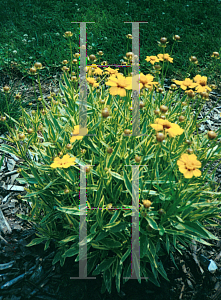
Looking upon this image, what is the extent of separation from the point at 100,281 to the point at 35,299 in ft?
1.39

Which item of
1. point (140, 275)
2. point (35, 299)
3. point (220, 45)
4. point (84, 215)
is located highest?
point (220, 45)

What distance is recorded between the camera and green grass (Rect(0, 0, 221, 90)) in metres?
3.89

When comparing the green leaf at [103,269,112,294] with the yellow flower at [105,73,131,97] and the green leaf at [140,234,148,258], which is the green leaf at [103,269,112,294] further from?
the yellow flower at [105,73,131,97]

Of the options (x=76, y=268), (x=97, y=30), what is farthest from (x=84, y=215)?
(x=97, y=30)

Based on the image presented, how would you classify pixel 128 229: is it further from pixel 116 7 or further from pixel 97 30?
pixel 116 7

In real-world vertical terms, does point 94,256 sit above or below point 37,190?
below

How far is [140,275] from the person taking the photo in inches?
64.5

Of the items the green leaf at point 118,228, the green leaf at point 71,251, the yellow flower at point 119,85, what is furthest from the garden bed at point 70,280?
the yellow flower at point 119,85

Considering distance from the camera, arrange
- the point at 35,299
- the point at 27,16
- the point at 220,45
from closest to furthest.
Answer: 1. the point at 35,299
2. the point at 220,45
3. the point at 27,16

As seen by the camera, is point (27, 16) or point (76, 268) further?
point (27, 16)

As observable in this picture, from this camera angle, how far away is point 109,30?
14.9 ft

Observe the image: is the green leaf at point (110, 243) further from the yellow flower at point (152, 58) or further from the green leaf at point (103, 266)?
the yellow flower at point (152, 58)

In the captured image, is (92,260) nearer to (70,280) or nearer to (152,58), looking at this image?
(70,280)

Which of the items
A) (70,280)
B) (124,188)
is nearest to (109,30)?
(124,188)
